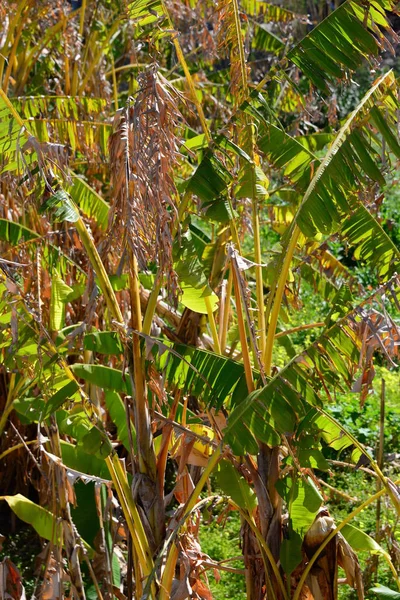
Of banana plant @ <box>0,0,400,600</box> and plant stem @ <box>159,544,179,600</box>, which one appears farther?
plant stem @ <box>159,544,179,600</box>

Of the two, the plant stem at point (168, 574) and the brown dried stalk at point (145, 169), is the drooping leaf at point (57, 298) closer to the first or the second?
the brown dried stalk at point (145, 169)

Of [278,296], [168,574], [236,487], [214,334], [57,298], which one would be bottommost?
[168,574]

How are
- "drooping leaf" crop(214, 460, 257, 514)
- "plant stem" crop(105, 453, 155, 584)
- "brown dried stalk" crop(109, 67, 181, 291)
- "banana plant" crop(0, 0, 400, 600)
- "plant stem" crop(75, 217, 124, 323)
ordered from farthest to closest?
"drooping leaf" crop(214, 460, 257, 514), "plant stem" crop(105, 453, 155, 584), "plant stem" crop(75, 217, 124, 323), "banana plant" crop(0, 0, 400, 600), "brown dried stalk" crop(109, 67, 181, 291)

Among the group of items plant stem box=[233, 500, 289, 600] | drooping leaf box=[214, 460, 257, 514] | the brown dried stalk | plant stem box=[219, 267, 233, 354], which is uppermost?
the brown dried stalk

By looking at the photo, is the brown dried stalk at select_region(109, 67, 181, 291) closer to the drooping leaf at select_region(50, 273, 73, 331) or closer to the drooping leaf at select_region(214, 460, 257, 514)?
the drooping leaf at select_region(214, 460, 257, 514)

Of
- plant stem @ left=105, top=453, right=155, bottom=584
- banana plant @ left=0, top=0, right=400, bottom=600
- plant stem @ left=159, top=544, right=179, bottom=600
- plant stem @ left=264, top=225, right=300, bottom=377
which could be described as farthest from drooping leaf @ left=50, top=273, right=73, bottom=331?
plant stem @ left=159, top=544, right=179, bottom=600

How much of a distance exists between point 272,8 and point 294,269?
154 inches

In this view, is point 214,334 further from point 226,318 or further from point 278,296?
point 278,296

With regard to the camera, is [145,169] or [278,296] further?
[278,296]

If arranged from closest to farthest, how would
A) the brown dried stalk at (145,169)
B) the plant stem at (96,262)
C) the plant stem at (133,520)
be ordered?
the brown dried stalk at (145,169) < the plant stem at (96,262) < the plant stem at (133,520)

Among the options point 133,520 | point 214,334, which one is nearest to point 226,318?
point 214,334

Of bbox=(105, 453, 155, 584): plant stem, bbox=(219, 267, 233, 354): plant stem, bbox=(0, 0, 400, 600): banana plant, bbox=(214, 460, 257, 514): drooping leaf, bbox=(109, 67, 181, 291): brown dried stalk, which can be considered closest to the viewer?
bbox=(109, 67, 181, 291): brown dried stalk

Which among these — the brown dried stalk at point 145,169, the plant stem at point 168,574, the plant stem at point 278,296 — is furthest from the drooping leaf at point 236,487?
the brown dried stalk at point 145,169

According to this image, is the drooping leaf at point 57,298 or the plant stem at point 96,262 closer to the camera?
the plant stem at point 96,262
